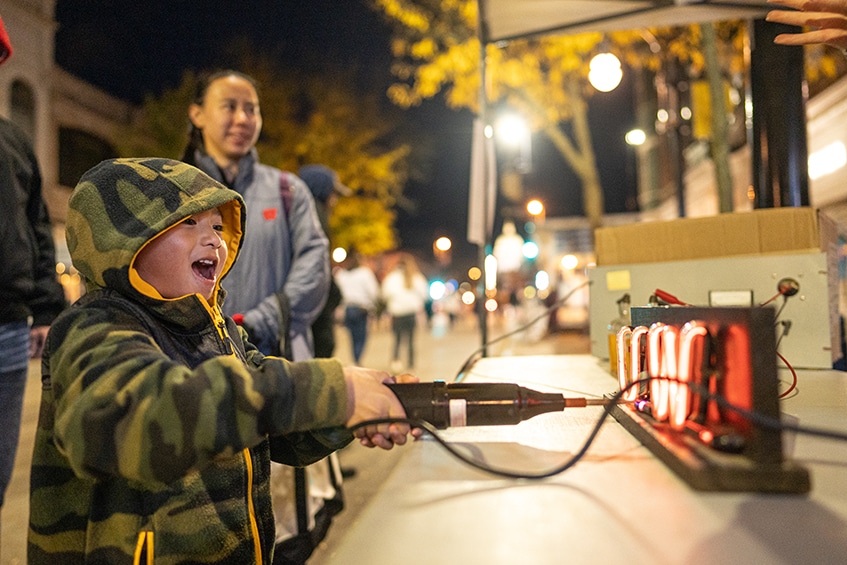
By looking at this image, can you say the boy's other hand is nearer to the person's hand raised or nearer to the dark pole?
the person's hand raised

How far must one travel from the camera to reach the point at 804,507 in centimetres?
78

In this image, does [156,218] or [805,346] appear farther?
[805,346]

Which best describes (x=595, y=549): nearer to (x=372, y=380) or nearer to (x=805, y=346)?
(x=372, y=380)

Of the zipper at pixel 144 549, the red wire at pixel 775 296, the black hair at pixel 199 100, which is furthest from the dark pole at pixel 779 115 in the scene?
the zipper at pixel 144 549

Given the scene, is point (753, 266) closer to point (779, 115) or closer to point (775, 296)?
point (775, 296)

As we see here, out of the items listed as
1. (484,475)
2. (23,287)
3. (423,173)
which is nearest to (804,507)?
(484,475)

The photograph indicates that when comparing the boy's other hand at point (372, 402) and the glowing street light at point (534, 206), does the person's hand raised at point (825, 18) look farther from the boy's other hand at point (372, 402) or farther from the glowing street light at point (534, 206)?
the glowing street light at point (534, 206)

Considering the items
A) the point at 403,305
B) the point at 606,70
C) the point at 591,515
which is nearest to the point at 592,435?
the point at 591,515

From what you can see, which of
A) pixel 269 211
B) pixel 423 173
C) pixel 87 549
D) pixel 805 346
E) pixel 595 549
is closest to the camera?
pixel 595 549

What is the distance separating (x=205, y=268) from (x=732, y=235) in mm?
1851

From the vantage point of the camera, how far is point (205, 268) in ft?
4.84

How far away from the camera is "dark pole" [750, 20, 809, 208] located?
3010mm

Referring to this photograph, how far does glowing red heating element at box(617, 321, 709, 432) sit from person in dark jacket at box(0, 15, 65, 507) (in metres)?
2.14

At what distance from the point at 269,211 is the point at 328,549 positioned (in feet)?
5.86
